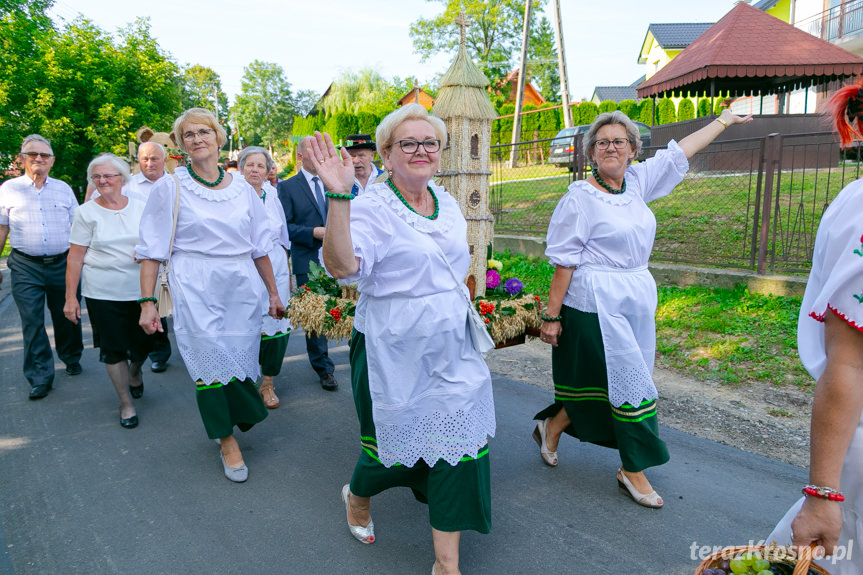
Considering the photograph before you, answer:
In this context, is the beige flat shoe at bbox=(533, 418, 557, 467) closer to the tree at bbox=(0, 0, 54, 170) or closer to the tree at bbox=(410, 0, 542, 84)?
the tree at bbox=(0, 0, 54, 170)

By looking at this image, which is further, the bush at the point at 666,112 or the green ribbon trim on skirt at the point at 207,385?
the bush at the point at 666,112

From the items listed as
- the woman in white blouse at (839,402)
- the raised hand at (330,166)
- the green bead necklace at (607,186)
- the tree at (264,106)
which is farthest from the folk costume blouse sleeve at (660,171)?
the tree at (264,106)

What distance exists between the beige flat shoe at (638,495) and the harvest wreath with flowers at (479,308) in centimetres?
112

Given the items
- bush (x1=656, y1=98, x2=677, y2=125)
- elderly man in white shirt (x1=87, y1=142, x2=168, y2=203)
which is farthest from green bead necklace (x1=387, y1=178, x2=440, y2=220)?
bush (x1=656, y1=98, x2=677, y2=125)

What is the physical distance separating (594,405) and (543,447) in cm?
59

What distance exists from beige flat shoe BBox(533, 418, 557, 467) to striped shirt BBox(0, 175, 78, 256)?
4843 millimetres

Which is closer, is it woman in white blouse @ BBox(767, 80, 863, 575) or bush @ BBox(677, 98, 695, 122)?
woman in white blouse @ BBox(767, 80, 863, 575)

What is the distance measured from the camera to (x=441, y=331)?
2738mm

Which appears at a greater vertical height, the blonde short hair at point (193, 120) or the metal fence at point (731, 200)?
the blonde short hair at point (193, 120)

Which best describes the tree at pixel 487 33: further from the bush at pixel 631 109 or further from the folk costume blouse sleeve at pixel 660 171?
the folk costume blouse sleeve at pixel 660 171

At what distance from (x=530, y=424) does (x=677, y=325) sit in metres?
2.94

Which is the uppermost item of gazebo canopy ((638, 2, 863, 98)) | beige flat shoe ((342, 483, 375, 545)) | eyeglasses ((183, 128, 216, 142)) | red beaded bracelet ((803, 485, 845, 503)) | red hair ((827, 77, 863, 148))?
gazebo canopy ((638, 2, 863, 98))

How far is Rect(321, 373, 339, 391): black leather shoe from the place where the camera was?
575cm

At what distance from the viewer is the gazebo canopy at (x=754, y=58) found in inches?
535
